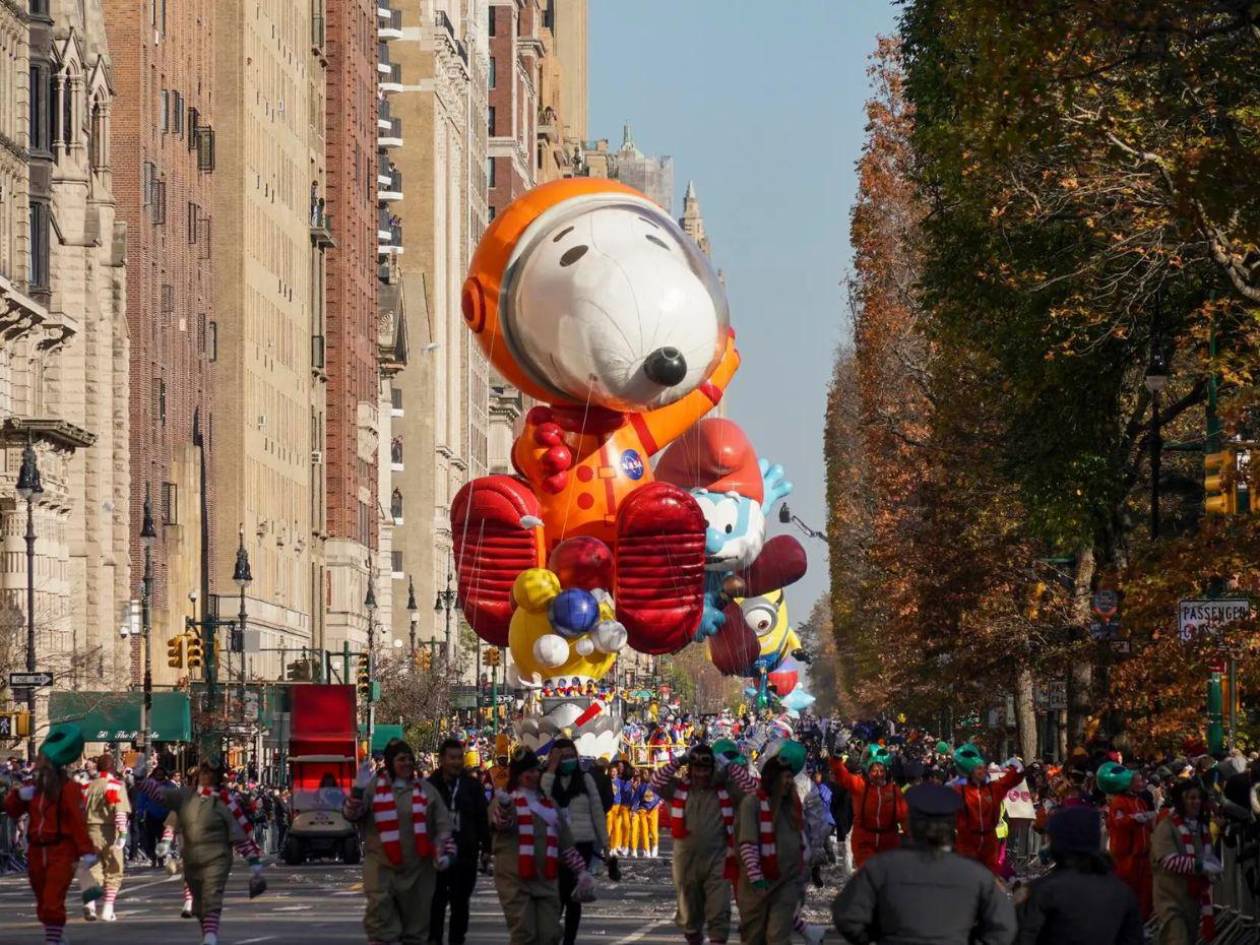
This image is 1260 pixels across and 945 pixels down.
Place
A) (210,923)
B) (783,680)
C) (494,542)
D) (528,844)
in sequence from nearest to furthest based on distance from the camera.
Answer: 1. (528,844)
2. (210,923)
3. (494,542)
4. (783,680)

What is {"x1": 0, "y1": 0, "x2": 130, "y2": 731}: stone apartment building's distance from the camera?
6512 centimetres

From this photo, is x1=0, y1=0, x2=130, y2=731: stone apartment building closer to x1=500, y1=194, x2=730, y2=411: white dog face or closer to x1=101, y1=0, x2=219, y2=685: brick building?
x1=101, y1=0, x2=219, y2=685: brick building

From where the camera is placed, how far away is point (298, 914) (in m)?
30.3

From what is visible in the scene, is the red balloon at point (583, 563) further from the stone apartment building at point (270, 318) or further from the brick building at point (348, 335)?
the brick building at point (348, 335)

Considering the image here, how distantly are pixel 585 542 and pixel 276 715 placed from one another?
28.3 metres

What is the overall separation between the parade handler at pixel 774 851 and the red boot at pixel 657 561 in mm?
20776

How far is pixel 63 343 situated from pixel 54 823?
4999cm

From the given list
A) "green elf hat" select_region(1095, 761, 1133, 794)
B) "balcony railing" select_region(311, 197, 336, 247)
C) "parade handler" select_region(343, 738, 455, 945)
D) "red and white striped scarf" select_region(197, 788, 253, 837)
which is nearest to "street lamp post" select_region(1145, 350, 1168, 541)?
"green elf hat" select_region(1095, 761, 1133, 794)

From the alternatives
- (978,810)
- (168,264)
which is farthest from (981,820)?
(168,264)

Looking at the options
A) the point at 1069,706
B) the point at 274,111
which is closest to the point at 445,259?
the point at 274,111

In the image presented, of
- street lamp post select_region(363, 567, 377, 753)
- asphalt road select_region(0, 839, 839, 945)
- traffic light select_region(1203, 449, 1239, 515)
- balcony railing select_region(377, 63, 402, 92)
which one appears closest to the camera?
asphalt road select_region(0, 839, 839, 945)

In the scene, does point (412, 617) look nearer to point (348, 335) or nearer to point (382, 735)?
point (348, 335)

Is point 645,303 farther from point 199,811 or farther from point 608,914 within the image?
point 199,811

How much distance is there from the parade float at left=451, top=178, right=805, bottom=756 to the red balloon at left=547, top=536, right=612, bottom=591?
27 mm
